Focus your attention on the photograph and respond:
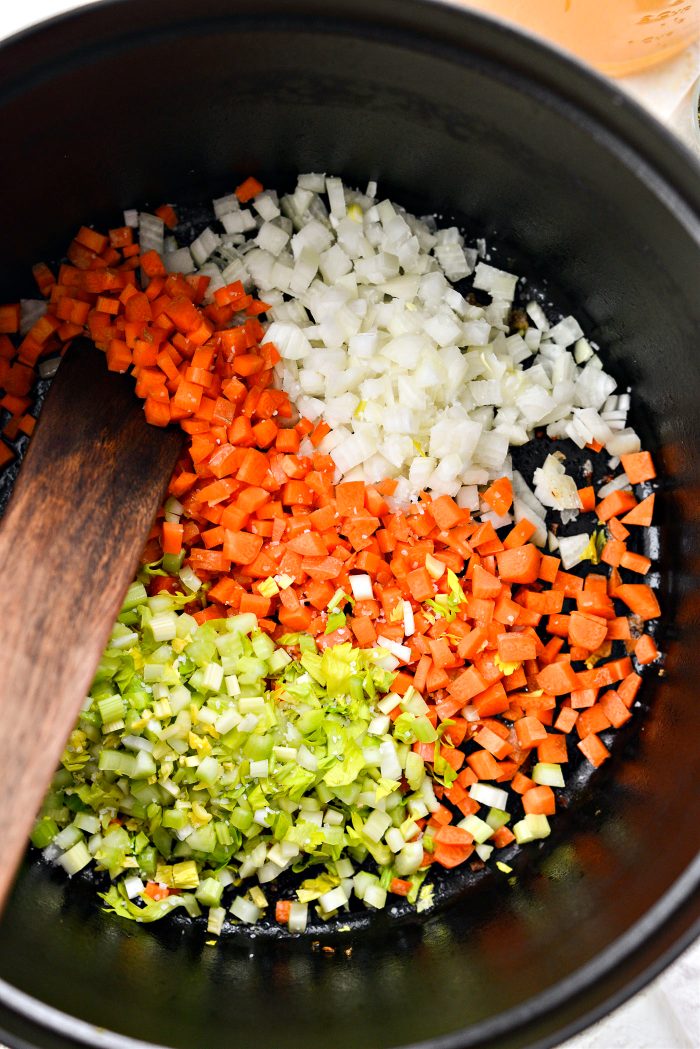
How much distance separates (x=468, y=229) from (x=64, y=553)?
107cm

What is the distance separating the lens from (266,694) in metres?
1.70

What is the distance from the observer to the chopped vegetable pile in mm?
1676

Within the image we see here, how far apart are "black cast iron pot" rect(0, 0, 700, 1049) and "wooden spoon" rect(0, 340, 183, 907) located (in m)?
0.07

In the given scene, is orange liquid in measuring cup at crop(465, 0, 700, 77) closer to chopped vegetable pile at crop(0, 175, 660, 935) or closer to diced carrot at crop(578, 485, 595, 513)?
chopped vegetable pile at crop(0, 175, 660, 935)

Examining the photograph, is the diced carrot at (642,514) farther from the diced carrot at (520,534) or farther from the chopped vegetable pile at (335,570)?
the diced carrot at (520,534)

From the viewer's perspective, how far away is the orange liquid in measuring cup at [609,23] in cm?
170

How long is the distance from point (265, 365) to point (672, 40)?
1084 mm

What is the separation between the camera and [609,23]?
1733 millimetres

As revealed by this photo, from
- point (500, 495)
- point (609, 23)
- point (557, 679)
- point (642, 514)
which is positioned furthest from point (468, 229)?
point (557, 679)

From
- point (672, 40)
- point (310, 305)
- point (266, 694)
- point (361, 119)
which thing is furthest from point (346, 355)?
point (672, 40)

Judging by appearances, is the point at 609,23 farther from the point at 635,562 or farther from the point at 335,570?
the point at 335,570

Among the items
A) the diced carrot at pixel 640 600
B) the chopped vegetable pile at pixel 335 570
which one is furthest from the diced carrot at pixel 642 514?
the diced carrot at pixel 640 600

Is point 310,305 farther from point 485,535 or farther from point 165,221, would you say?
point 485,535

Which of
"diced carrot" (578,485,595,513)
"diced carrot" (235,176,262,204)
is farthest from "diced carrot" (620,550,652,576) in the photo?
"diced carrot" (235,176,262,204)
